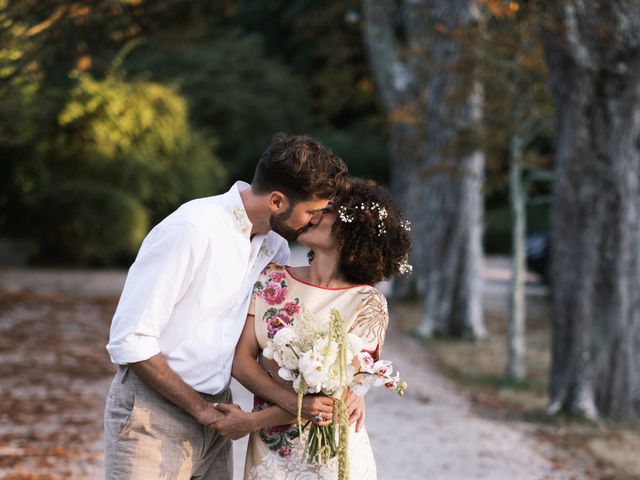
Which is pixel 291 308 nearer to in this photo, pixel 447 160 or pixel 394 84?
pixel 447 160

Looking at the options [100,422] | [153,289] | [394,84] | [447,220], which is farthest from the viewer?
[394,84]

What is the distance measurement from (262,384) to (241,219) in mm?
→ 602

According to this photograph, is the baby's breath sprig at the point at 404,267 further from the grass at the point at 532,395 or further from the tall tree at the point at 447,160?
the tall tree at the point at 447,160

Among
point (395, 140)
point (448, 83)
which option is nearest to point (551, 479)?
point (448, 83)

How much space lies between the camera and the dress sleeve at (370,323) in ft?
11.9

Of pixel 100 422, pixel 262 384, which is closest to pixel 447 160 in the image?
pixel 100 422

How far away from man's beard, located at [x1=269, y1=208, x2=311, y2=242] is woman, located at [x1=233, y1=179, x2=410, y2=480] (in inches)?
2.4

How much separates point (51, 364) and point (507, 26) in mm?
6691

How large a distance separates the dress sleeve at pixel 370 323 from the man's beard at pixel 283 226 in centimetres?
36

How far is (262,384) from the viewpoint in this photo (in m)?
3.57

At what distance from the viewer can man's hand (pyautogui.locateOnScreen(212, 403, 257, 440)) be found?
3445 mm

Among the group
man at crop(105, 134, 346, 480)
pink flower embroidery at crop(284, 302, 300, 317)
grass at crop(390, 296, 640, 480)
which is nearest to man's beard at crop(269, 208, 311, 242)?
man at crop(105, 134, 346, 480)

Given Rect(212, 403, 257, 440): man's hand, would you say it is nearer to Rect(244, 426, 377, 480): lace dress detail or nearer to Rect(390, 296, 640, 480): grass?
Rect(244, 426, 377, 480): lace dress detail


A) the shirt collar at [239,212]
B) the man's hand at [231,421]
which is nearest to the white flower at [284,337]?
the man's hand at [231,421]
